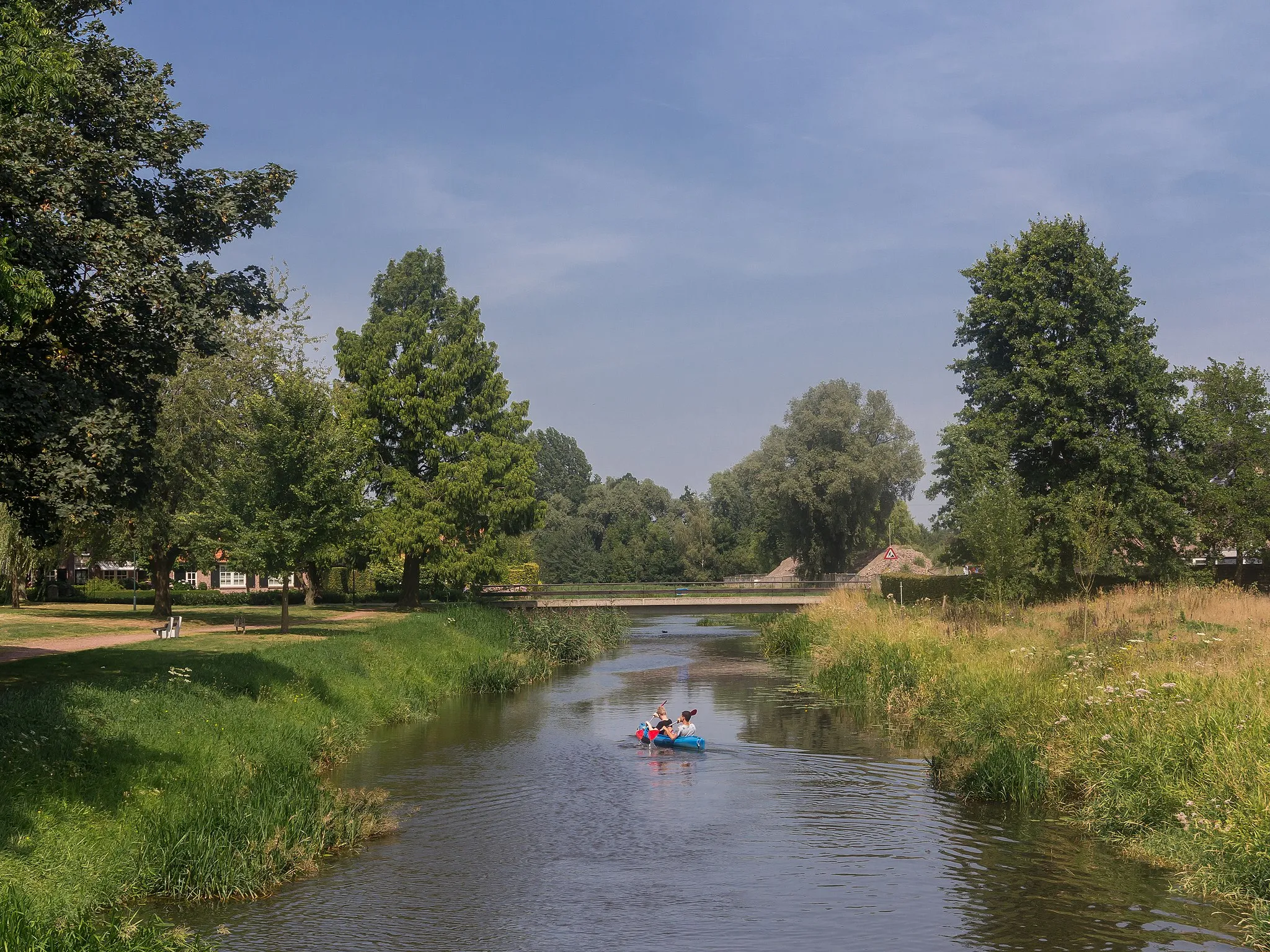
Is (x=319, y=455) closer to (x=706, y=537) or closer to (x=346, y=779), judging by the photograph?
(x=346, y=779)

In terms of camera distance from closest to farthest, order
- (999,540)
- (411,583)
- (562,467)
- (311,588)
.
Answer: (999,540), (411,583), (311,588), (562,467)

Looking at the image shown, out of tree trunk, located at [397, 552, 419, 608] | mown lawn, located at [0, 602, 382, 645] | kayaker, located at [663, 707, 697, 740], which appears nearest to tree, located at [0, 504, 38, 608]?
mown lawn, located at [0, 602, 382, 645]

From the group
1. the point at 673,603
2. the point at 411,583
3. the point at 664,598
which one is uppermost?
the point at 411,583

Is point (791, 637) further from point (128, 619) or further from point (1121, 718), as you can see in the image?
point (1121, 718)

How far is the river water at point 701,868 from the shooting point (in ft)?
42.8

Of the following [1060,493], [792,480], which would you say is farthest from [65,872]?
[792,480]

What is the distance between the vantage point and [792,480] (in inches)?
3637

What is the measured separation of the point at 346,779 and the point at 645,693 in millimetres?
15713

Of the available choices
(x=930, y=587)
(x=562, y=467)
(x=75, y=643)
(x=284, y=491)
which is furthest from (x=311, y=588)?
(x=562, y=467)

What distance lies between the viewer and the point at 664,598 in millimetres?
65812

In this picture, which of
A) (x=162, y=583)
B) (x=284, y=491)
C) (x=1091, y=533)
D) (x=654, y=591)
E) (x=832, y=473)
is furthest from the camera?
(x=832, y=473)

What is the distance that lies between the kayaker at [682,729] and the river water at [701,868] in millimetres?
551

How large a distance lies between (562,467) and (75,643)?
149 meters

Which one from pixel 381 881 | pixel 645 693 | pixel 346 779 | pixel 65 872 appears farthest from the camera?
pixel 645 693
